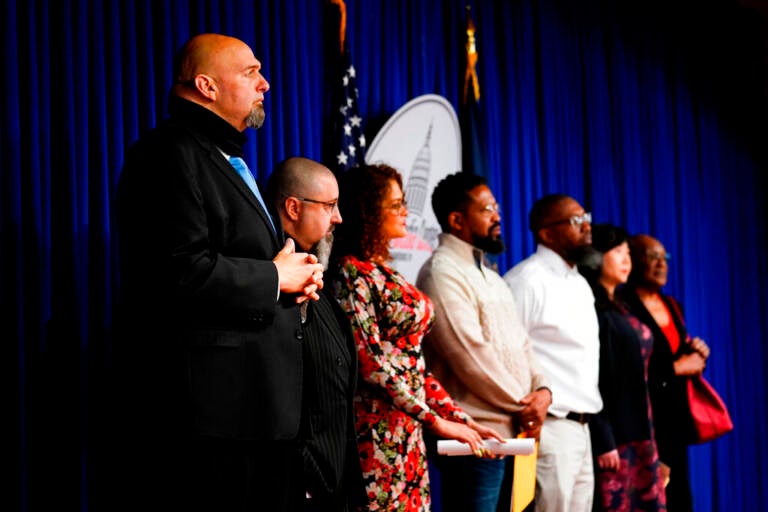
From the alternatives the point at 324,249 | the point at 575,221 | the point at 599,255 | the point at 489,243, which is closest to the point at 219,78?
the point at 324,249

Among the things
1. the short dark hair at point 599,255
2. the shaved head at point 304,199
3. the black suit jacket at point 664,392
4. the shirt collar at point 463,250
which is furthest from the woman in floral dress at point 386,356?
the black suit jacket at point 664,392

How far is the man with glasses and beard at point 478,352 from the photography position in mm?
3418

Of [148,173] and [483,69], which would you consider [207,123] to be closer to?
[148,173]

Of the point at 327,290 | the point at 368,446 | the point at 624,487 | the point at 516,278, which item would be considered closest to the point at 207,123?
the point at 327,290

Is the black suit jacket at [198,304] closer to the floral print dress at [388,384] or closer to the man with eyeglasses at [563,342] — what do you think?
the floral print dress at [388,384]

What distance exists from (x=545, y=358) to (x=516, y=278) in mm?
348

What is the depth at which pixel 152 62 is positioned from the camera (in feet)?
10.6

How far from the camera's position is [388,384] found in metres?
2.97

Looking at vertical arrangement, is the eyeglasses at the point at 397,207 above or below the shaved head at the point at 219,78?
below

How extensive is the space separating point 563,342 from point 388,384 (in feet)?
4.25

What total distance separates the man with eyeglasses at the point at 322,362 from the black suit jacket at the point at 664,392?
A: 245cm

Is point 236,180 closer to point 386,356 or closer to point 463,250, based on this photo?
point 386,356

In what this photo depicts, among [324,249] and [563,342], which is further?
[563,342]

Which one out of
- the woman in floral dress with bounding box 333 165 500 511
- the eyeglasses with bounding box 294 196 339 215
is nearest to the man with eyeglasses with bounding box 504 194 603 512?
the woman in floral dress with bounding box 333 165 500 511
